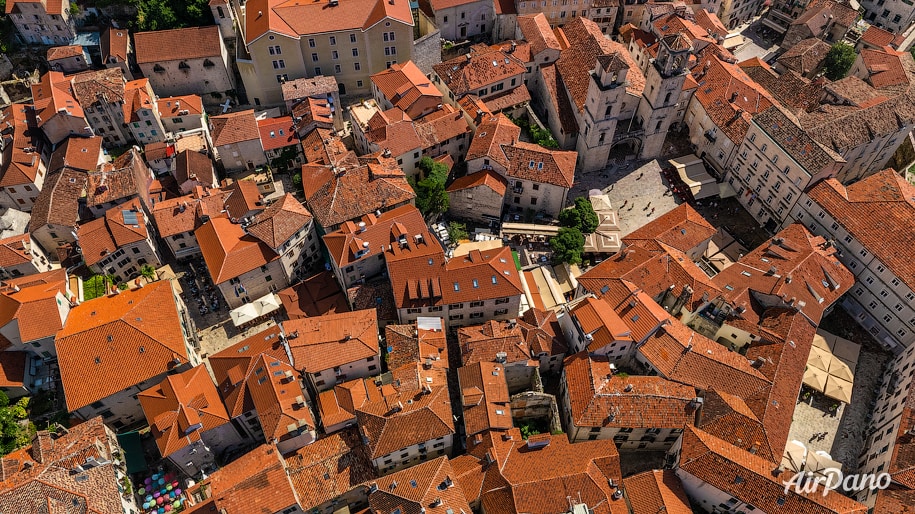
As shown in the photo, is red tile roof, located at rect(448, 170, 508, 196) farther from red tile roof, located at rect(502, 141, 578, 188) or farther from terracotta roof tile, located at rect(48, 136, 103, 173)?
terracotta roof tile, located at rect(48, 136, 103, 173)

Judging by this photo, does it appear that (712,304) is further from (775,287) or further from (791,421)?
(791,421)

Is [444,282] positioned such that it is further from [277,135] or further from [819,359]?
[819,359]

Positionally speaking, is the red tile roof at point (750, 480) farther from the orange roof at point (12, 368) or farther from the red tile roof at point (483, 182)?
the orange roof at point (12, 368)

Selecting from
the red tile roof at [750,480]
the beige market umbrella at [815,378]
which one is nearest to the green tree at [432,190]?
the red tile roof at [750,480]

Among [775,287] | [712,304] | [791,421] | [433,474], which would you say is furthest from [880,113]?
[433,474]

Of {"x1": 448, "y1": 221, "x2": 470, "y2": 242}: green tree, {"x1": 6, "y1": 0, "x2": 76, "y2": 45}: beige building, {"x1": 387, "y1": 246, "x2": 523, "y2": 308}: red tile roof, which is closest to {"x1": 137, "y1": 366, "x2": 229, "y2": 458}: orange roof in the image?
{"x1": 387, "y1": 246, "x2": 523, "y2": 308}: red tile roof

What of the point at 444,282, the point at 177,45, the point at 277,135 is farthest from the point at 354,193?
the point at 177,45
